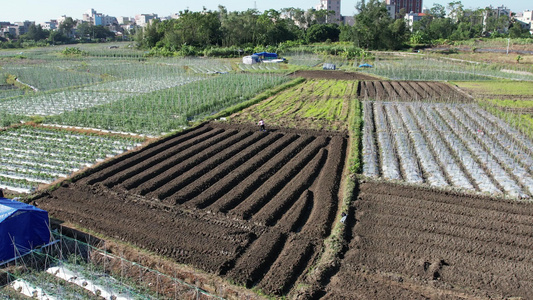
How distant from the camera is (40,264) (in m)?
8.71

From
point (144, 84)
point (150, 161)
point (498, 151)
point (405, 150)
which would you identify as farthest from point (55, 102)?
point (498, 151)

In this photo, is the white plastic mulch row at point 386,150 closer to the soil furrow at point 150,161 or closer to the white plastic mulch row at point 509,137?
the white plastic mulch row at point 509,137

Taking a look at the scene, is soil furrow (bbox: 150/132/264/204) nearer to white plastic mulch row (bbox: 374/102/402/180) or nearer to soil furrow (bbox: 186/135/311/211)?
soil furrow (bbox: 186/135/311/211)

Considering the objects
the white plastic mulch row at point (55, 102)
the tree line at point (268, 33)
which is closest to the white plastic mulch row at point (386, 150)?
the white plastic mulch row at point (55, 102)

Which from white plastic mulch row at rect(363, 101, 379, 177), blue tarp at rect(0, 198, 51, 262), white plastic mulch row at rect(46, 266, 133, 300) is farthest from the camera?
white plastic mulch row at rect(363, 101, 379, 177)

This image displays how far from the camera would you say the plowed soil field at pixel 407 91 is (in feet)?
81.1

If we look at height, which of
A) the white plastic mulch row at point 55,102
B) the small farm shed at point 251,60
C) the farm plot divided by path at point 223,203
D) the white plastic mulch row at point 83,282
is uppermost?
the small farm shed at point 251,60

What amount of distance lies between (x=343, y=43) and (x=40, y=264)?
5785 cm

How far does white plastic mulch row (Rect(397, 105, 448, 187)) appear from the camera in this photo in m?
12.5

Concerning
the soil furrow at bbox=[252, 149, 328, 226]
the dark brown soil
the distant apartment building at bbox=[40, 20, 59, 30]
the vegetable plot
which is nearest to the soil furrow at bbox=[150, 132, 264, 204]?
the soil furrow at bbox=[252, 149, 328, 226]

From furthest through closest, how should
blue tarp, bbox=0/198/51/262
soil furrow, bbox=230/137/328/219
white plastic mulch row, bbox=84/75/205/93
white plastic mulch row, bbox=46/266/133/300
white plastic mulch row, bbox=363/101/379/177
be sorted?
white plastic mulch row, bbox=84/75/205/93 → white plastic mulch row, bbox=363/101/379/177 → soil furrow, bbox=230/137/328/219 → blue tarp, bbox=0/198/51/262 → white plastic mulch row, bbox=46/266/133/300

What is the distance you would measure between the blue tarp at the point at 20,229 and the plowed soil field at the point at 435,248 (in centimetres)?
652

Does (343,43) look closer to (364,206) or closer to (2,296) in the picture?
(364,206)

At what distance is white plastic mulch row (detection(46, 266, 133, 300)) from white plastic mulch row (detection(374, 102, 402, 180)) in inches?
337
